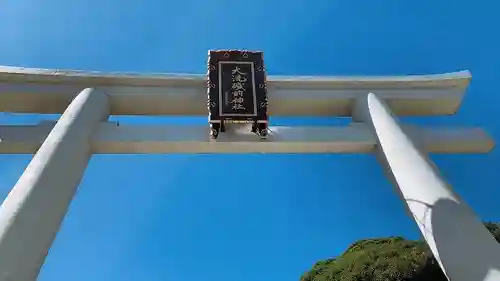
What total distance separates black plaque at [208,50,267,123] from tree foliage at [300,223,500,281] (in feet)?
9.76

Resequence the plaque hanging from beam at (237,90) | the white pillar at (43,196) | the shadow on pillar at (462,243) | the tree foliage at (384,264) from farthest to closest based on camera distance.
Answer: the tree foliage at (384,264) < the plaque hanging from beam at (237,90) < the shadow on pillar at (462,243) < the white pillar at (43,196)

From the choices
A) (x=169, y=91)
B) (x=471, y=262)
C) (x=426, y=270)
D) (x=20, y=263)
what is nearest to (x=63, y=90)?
(x=169, y=91)

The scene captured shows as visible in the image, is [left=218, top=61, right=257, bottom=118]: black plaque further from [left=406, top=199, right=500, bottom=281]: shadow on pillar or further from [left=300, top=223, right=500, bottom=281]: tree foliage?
[left=300, top=223, right=500, bottom=281]: tree foliage

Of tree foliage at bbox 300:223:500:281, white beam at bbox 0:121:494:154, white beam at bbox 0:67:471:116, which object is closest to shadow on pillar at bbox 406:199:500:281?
white beam at bbox 0:121:494:154

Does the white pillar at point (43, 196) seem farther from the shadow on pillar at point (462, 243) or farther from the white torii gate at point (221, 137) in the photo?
the shadow on pillar at point (462, 243)

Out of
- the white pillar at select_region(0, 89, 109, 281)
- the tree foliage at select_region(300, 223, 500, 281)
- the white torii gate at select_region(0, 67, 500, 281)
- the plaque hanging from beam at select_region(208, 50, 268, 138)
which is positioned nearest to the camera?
the white pillar at select_region(0, 89, 109, 281)

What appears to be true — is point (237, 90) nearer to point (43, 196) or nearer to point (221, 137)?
point (221, 137)

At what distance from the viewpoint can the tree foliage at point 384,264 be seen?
22.2 feet

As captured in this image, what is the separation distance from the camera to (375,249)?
7.82 meters

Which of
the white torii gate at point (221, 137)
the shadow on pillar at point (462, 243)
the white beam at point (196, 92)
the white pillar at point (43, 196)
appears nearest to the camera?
the white pillar at point (43, 196)

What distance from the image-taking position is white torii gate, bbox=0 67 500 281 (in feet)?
12.4

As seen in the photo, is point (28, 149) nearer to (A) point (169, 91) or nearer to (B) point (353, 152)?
(A) point (169, 91)

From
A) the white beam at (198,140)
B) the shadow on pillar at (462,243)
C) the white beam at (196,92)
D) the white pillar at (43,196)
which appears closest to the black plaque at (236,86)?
the white beam at (198,140)

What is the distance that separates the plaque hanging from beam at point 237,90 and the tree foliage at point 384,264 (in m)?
2.83
